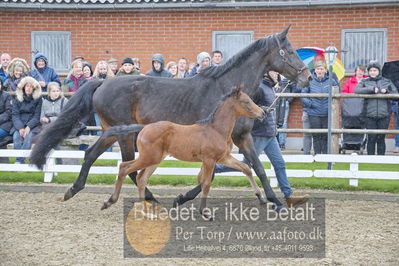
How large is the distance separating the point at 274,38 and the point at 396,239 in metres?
2.88

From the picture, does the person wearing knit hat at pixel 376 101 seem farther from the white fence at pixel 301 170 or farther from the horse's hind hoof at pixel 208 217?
the horse's hind hoof at pixel 208 217

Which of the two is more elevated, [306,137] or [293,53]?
[293,53]

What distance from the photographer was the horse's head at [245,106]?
6918 mm

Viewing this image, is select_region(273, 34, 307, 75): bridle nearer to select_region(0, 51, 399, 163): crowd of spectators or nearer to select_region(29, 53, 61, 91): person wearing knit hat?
select_region(0, 51, 399, 163): crowd of spectators

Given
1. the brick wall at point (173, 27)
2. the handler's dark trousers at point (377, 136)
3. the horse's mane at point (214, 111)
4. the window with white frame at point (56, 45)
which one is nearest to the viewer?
the horse's mane at point (214, 111)

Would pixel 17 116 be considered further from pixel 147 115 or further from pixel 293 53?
pixel 293 53

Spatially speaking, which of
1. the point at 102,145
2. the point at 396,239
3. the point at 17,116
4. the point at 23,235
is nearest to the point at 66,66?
the point at 17,116

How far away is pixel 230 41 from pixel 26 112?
536cm

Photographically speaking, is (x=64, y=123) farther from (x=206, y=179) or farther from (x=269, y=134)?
(x=269, y=134)

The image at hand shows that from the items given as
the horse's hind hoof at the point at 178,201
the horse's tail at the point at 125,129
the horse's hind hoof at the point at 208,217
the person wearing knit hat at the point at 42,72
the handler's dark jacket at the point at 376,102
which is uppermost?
the person wearing knit hat at the point at 42,72

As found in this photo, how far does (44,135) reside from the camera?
8.31 m

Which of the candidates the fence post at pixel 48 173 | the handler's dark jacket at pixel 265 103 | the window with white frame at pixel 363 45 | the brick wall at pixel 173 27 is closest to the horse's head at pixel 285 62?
the handler's dark jacket at pixel 265 103

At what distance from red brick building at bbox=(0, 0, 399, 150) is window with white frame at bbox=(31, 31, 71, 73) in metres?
0.02

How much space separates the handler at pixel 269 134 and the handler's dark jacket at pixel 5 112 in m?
4.97
